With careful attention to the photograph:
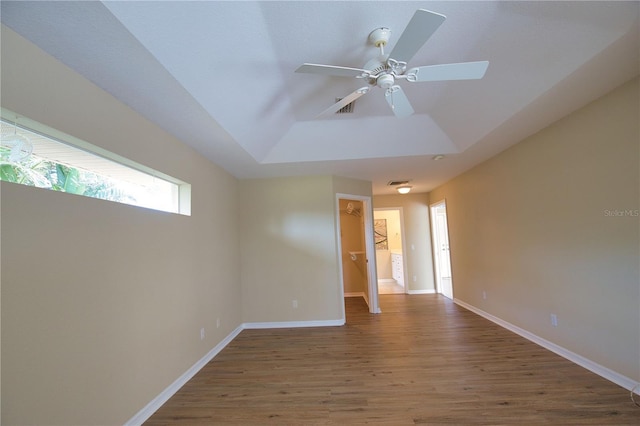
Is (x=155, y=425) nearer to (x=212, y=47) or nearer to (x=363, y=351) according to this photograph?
(x=363, y=351)

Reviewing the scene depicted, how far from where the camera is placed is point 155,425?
194 centimetres

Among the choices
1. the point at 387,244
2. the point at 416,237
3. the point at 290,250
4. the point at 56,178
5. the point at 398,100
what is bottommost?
the point at 387,244

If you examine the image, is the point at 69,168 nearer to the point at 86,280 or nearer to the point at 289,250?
the point at 86,280

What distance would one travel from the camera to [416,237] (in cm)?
627

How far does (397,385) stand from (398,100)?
239 cm

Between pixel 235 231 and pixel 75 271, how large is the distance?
2574 millimetres

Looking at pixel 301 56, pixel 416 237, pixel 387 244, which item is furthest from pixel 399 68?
pixel 387 244

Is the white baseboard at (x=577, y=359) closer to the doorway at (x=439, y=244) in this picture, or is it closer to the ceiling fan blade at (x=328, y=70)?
the doorway at (x=439, y=244)

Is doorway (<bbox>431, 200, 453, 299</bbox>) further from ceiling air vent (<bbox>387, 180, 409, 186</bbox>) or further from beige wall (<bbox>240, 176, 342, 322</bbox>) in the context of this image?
beige wall (<bbox>240, 176, 342, 322</bbox>)

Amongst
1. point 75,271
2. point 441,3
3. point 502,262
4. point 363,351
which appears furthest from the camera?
point 502,262

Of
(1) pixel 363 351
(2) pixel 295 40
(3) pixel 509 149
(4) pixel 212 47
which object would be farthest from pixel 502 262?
(4) pixel 212 47

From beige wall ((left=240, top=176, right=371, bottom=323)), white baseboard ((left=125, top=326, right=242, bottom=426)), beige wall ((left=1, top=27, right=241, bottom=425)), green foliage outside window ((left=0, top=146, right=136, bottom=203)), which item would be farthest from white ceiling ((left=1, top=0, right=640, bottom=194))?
white baseboard ((left=125, top=326, right=242, bottom=426))

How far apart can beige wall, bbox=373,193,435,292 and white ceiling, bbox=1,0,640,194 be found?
10.6 feet

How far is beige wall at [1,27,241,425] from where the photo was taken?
1275mm
